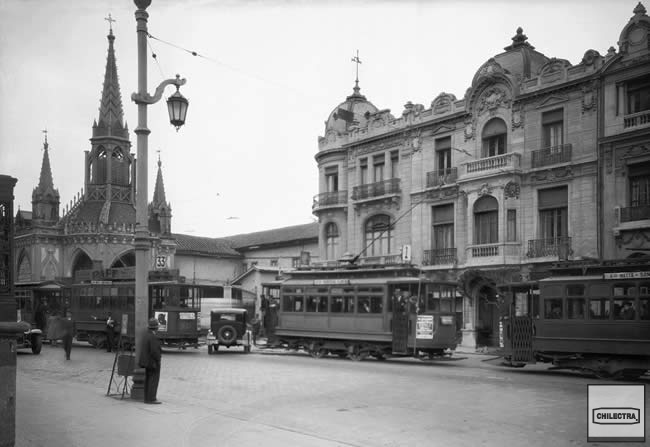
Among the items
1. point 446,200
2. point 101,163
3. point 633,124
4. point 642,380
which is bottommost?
point 642,380

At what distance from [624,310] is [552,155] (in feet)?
42.4

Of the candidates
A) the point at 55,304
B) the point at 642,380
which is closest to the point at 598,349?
the point at 642,380

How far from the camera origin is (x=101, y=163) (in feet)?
203

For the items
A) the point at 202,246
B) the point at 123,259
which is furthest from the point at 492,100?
the point at 123,259

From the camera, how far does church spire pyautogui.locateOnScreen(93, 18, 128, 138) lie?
6091 centimetres

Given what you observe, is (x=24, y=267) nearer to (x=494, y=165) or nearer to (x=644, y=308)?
(x=494, y=165)

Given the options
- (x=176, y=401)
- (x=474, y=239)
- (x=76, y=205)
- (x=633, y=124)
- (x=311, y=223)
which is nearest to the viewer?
(x=176, y=401)

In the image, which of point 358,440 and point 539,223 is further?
point 539,223

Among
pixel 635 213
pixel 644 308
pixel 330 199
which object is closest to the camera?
pixel 644 308

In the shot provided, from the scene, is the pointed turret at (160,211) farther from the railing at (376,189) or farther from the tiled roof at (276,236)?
the railing at (376,189)

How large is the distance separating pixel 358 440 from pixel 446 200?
25108mm

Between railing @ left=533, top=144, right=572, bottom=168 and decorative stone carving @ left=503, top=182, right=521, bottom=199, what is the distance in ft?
4.02

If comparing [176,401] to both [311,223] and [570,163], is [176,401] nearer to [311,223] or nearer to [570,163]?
[570,163]

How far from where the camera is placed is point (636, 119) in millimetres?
26250
